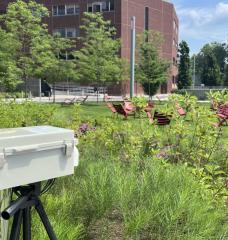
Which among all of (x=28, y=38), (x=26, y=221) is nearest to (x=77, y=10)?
(x=28, y=38)

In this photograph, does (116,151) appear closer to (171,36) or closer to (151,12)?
(151,12)

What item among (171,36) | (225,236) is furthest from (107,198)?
(171,36)

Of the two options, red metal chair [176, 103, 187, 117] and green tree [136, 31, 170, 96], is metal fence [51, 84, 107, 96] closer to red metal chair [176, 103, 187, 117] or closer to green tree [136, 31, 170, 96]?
green tree [136, 31, 170, 96]

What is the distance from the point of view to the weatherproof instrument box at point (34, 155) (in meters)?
1.76

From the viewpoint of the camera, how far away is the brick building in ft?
172

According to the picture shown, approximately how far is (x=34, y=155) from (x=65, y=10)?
56.7 meters

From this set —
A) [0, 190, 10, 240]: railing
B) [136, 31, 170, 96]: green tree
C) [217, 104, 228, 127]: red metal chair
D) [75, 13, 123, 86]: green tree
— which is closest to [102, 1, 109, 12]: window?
[136, 31, 170, 96]: green tree

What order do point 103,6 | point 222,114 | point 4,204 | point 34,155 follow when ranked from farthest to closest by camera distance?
point 103,6, point 222,114, point 4,204, point 34,155

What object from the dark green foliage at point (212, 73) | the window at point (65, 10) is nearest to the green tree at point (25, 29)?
the window at point (65, 10)

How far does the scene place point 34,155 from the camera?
1830mm

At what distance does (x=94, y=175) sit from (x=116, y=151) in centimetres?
185

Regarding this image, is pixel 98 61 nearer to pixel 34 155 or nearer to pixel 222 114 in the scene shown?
pixel 222 114

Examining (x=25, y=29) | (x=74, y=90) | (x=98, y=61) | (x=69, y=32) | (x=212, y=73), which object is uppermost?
(x=69, y=32)

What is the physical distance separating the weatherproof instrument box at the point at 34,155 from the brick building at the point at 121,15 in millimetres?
47780
